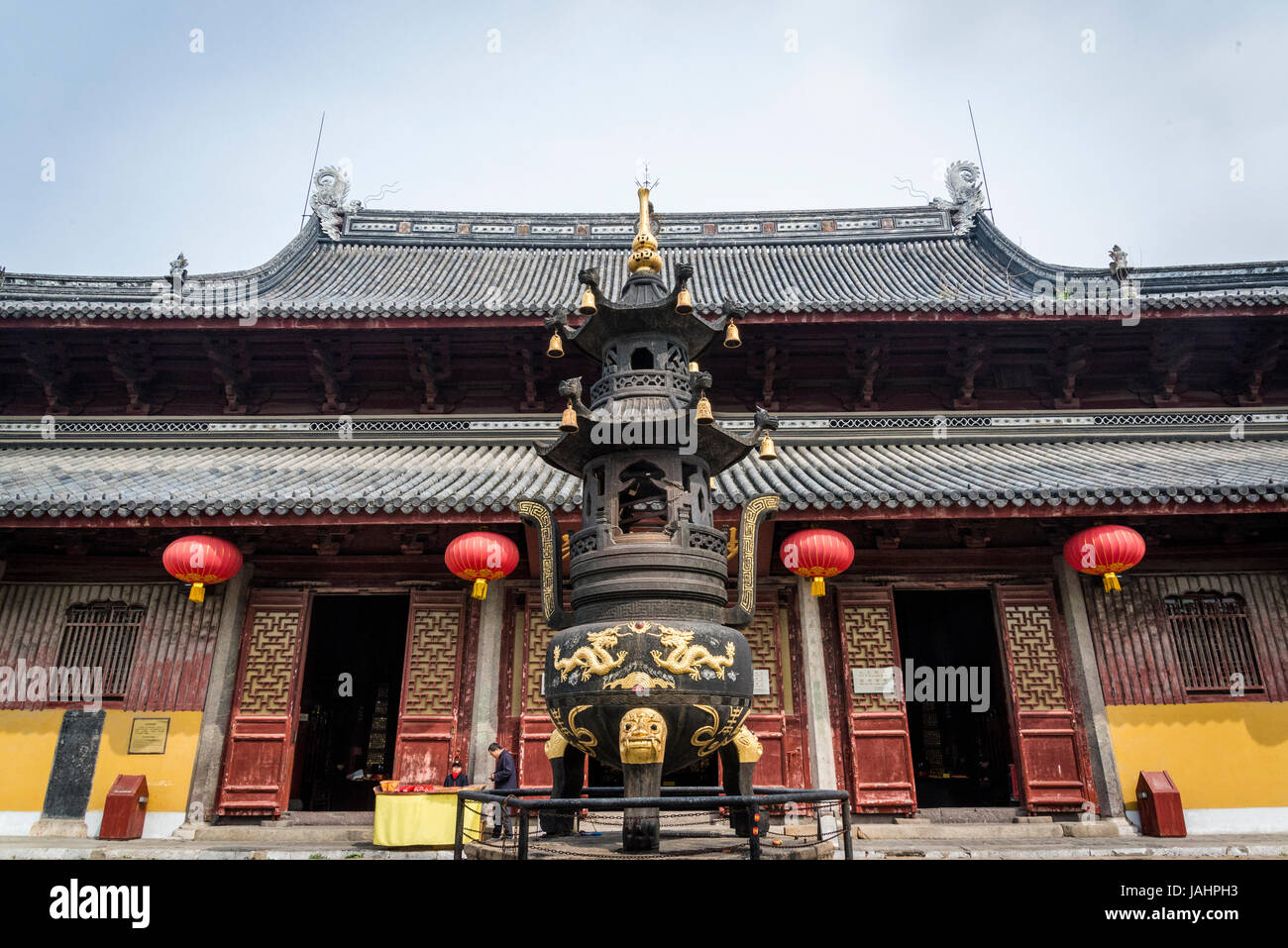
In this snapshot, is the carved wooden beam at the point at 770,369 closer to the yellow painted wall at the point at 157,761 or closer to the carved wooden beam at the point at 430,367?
the carved wooden beam at the point at 430,367

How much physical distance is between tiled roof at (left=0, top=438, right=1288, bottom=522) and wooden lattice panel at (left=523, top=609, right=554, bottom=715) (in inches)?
63.5

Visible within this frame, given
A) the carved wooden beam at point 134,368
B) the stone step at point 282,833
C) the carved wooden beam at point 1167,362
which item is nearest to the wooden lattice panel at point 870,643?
the stone step at point 282,833

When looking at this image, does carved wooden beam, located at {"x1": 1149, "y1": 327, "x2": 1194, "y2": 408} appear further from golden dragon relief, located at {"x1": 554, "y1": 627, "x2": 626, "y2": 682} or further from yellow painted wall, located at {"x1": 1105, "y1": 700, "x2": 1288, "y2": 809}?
golden dragon relief, located at {"x1": 554, "y1": 627, "x2": 626, "y2": 682}

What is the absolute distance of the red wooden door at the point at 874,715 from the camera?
334 inches

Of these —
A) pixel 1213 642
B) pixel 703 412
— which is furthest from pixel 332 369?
pixel 1213 642

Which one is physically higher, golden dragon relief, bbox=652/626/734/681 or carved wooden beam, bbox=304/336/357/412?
carved wooden beam, bbox=304/336/357/412

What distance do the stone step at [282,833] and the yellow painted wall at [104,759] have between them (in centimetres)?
49

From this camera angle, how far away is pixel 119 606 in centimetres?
925

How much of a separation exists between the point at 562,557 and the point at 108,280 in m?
11.9

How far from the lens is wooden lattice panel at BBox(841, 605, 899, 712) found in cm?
878

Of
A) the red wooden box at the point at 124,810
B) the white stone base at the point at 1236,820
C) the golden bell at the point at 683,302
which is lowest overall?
the white stone base at the point at 1236,820
